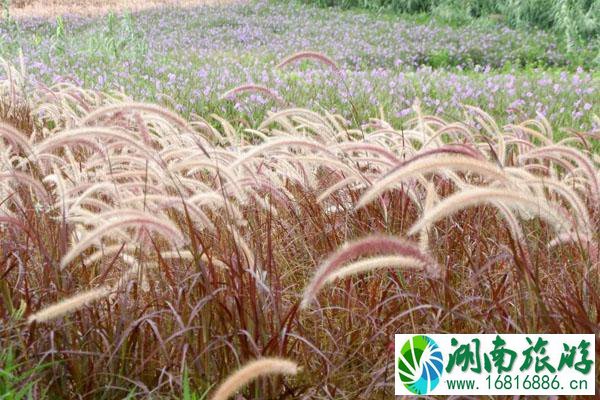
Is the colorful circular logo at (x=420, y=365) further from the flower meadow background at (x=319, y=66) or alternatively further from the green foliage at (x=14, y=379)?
the flower meadow background at (x=319, y=66)

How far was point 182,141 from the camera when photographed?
324cm

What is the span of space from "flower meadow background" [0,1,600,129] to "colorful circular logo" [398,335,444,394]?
4.24 ft

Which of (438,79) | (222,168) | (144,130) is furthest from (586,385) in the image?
Result: (438,79)

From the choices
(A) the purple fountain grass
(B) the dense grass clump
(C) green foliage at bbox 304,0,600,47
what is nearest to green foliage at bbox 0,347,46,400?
(B) the dense grass clump

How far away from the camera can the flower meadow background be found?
615cm

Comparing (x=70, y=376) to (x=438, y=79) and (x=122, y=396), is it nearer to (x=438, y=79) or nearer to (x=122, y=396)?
(x=122, y=396)

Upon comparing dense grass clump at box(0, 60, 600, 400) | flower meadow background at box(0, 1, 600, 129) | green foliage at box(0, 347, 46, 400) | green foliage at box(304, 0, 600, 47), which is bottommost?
green foliage at box(0, 347, 46, 400)

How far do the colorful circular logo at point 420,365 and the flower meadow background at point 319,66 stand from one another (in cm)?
129

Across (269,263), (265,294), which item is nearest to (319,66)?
(265,294)

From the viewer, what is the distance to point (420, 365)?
1.56 meters

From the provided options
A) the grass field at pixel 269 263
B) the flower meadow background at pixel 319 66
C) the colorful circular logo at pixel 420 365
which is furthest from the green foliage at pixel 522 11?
the colorful circular logo at pixel 420 365

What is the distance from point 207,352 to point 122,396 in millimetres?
254

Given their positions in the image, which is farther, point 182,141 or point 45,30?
point 45,30

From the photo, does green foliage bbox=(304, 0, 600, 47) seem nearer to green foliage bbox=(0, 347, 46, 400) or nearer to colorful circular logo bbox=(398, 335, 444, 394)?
colorful circular logo bbox=(398, 335, 444, 394)
